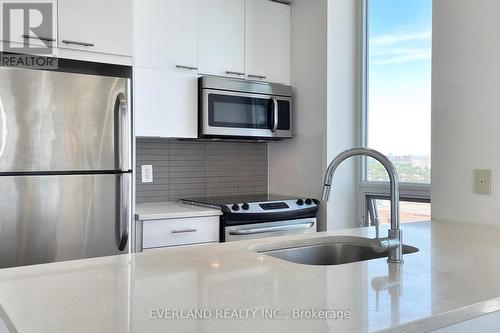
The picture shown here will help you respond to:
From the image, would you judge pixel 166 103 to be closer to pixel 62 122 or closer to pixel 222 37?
pixel 222 37

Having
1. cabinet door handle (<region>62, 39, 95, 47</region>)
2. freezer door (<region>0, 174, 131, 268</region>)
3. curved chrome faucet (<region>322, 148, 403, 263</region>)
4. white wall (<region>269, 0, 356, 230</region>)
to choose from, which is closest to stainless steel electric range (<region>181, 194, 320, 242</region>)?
white wall (<region>269, 0, 356, 230</region>)

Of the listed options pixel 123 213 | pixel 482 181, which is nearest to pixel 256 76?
pixel 123 213

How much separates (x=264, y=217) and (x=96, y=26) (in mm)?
1521

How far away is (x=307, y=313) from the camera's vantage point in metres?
0.83

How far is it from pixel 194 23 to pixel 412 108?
5.13 feet

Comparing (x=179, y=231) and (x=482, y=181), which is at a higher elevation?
(x=482, y=181)

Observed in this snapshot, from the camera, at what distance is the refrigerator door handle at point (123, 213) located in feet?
7.95

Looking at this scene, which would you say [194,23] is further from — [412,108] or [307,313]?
[307,313]

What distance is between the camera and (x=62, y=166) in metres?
2.27

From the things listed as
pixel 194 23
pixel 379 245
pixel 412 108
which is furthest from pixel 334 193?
pixel 379 245

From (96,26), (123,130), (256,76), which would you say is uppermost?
(96,26)

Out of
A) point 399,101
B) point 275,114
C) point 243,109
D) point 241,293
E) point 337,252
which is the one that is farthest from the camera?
point 275,114

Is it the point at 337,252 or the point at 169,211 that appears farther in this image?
the point at 169,211

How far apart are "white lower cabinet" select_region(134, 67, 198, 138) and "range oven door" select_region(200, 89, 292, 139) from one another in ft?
0.28
